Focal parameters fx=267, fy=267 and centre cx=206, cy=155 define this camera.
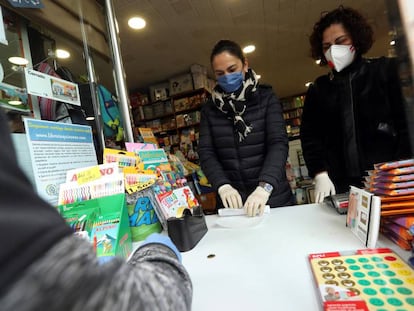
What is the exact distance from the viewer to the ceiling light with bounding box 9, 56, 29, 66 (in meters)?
0.82

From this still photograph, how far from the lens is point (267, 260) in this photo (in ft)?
1.96

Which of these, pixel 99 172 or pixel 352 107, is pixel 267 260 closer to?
pixel 99 172

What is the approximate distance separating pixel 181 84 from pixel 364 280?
4.91 meters

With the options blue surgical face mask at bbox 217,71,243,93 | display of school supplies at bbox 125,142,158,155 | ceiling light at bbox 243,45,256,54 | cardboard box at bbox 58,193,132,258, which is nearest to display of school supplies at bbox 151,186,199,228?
cardboard box at bbox 58,193,132,258

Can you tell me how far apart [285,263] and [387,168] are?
350 millimetres

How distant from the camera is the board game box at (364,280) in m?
0.39

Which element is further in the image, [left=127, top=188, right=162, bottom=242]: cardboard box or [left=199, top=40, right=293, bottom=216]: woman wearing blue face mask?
[left=199, top=40, right=293, bottom=216]: woman wearing blue face mask

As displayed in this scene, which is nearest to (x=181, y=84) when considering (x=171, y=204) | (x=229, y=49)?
(x=229, y=49)

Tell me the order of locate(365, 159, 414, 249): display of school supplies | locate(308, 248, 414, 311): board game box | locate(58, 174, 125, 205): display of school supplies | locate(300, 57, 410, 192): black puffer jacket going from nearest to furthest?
locate(308, 248, 414, 311): board game box
locate(365, 159, 414, 249): display of school supplies
locate(58, 174, 125, 205): display of school supplies
locate(300, 57, 410, 192): black puffer jacket

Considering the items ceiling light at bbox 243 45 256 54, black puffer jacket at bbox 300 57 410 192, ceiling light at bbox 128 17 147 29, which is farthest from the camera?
ceiling light at bbox 243 45 256 54

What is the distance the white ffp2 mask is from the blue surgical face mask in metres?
0.42

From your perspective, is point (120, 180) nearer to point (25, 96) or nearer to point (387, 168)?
point (25, 96)

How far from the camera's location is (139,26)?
320cm

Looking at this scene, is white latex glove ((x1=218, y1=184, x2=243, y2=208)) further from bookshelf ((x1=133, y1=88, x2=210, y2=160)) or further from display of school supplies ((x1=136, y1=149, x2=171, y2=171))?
bookshelf ((x1=133, y1=88, x2=210, y2=160))
